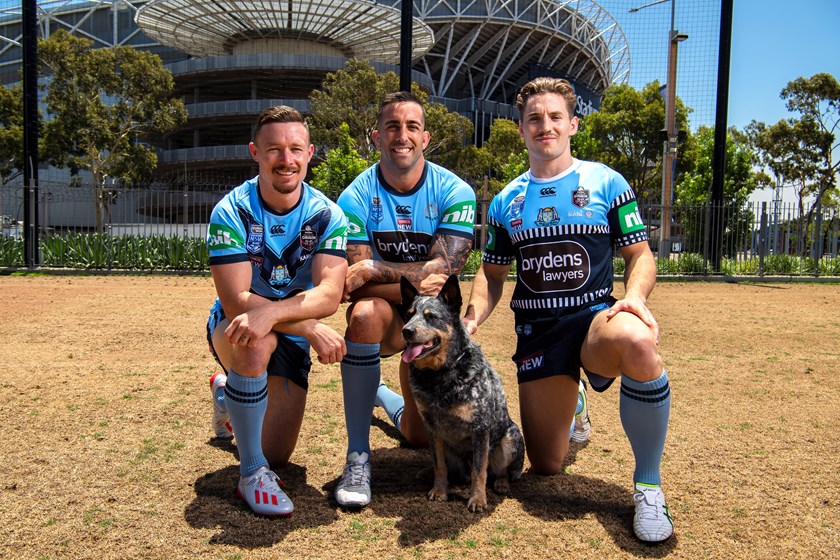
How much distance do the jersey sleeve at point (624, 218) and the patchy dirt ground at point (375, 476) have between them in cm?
141

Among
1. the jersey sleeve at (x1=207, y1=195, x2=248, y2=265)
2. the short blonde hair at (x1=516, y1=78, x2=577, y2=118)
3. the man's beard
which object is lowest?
the jersey sleeve at (x1=207, y1=195, x2=248, y2=265)

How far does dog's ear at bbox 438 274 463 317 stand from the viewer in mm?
3350

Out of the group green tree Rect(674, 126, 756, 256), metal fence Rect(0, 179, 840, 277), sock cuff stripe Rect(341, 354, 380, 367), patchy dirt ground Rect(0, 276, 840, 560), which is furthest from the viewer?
green tree Rect(674, 126, 756, 256)

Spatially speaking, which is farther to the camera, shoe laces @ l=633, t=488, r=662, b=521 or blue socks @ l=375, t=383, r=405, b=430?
blue socks @ l=375, t=383, r=405, b=430

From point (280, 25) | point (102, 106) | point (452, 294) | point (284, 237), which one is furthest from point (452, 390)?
point (280, 25)

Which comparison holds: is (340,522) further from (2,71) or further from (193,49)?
(2,71)

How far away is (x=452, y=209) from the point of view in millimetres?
4102

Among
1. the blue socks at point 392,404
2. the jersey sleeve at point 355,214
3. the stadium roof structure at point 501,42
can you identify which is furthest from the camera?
the stadium roof structure at point 501,42

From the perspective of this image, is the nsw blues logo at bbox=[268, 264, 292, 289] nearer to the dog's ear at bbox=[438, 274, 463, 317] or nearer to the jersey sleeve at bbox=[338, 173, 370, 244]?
the jersey sleeve at bbox=[338, 173, 370, 244]

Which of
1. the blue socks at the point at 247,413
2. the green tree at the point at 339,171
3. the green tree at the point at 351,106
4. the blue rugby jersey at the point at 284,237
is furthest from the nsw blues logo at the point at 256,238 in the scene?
the green tree at the point at 351,106

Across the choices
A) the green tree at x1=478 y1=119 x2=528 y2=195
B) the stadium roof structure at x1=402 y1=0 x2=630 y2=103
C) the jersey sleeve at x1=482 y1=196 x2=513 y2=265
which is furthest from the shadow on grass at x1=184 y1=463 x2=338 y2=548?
the stadium roof structure at x1=402 y1=0 x2=630 y2=103

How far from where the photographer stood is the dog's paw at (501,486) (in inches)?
142

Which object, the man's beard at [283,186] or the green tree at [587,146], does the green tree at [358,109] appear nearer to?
the green tree at [587,146]

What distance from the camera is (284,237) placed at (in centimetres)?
370
